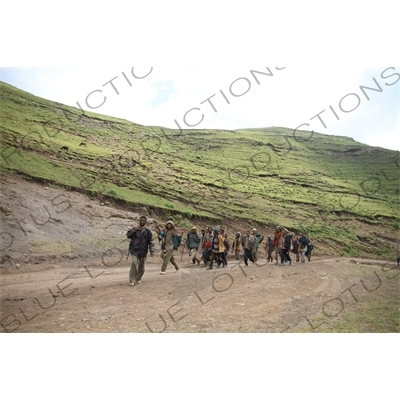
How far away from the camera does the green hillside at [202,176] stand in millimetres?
32625

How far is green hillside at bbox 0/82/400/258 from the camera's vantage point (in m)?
32.6

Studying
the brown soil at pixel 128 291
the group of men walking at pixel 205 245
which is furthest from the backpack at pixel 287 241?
the brown soil at pixel 128 291

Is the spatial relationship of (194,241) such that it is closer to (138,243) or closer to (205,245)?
(205,245)

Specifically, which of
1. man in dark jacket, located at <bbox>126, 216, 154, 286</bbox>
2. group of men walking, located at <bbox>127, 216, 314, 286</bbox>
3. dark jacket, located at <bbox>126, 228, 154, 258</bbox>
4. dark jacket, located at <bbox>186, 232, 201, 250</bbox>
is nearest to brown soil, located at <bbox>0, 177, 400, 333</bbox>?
group of men walking, located at <bbox>127, 216, 314, 286</bbox>

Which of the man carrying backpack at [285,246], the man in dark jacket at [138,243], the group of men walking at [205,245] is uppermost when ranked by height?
the man in dark jacket at [138,243]

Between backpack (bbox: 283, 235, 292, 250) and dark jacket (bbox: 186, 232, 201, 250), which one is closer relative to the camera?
backpack (bbox: 283, 235, 292, 250)

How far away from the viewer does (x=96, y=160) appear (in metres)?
39.3

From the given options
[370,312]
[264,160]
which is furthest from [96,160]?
[264,160]

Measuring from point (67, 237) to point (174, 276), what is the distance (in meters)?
9.19

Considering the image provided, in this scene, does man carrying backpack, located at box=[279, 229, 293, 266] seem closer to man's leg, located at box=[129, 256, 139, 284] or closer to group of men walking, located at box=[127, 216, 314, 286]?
group of men walking, located at box=[127, 216, 314, 286]

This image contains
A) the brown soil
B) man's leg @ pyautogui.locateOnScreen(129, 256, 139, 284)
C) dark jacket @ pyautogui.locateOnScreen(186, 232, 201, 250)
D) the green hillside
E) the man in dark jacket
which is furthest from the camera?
the green hillside

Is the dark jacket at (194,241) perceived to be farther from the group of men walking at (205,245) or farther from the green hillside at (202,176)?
the green hillside at (202,176)

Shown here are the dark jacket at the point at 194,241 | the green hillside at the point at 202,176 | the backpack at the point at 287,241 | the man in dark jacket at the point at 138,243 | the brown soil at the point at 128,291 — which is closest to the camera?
the brown soil at the point at 128,291

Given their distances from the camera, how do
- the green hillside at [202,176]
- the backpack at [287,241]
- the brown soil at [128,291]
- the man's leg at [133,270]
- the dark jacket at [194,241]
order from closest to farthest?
1. the brown soil at [128,291]
2. the man's leg at [133,270]
3. the backpack at [287,241]
4. the dark jacket at [194,241]
5. the green hillside at [202,176]
